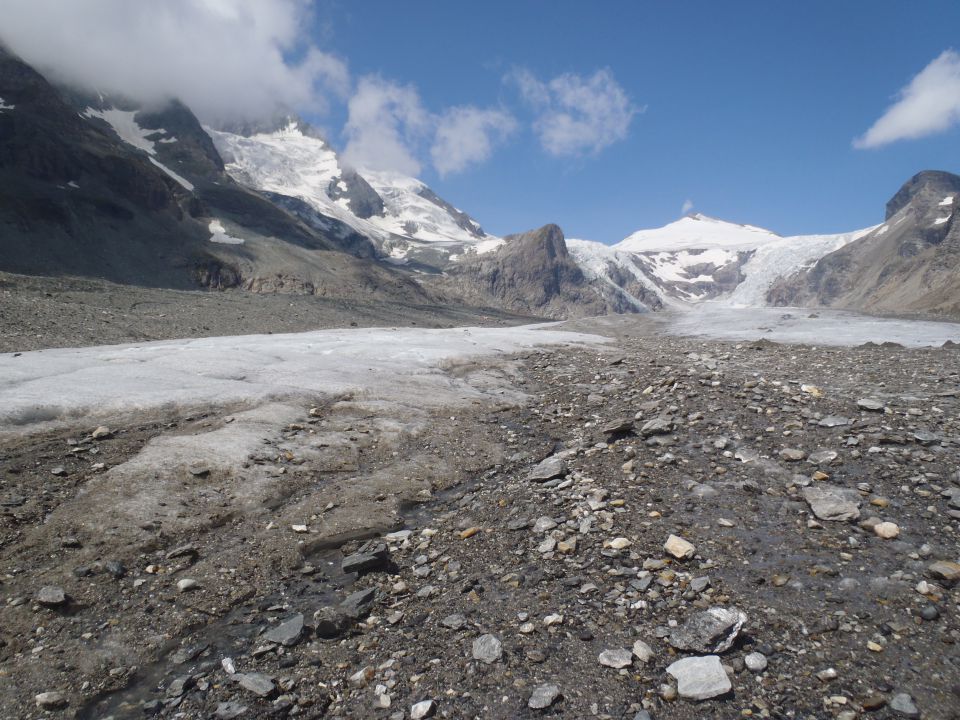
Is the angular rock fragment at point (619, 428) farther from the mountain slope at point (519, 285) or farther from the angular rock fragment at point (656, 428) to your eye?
the mountain slope at point (519, 285)

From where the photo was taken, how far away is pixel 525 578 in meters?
5.02

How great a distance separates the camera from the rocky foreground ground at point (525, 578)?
12.3 ft

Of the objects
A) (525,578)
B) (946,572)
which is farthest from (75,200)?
(946,572)

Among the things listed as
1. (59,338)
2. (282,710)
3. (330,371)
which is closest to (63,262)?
(59,338)

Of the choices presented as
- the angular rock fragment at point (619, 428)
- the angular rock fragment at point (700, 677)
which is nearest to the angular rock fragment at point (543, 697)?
the angular rock fragment at point (700, 677)

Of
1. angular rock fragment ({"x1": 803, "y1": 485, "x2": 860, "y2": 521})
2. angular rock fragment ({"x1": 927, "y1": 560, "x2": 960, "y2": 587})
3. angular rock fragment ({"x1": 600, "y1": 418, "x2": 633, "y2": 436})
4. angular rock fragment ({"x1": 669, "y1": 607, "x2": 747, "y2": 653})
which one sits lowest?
angular rock fragment ({"x1": 669, "y1": 607, "x2": 747, "y2": 653})

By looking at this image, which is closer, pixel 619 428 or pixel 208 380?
pixel 619 428

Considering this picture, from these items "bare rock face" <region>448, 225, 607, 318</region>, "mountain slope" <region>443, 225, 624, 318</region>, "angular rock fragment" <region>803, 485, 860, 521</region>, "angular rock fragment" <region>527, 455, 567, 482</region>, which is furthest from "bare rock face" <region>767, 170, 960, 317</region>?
"mountain slope" <region>443, 225, 624, 318</region>

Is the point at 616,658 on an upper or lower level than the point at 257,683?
upper

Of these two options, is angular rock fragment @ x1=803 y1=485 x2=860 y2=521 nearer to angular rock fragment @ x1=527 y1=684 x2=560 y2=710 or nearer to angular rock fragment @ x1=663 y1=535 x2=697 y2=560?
angular rock fragment @ x1=663 y1=535 x2=697 y2=560

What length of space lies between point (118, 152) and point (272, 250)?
33701mm

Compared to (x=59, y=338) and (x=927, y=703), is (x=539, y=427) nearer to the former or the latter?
(x=927, y=703)

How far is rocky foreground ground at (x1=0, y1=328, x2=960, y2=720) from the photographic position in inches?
147

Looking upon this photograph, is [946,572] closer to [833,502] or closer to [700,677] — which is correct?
[833,502]
